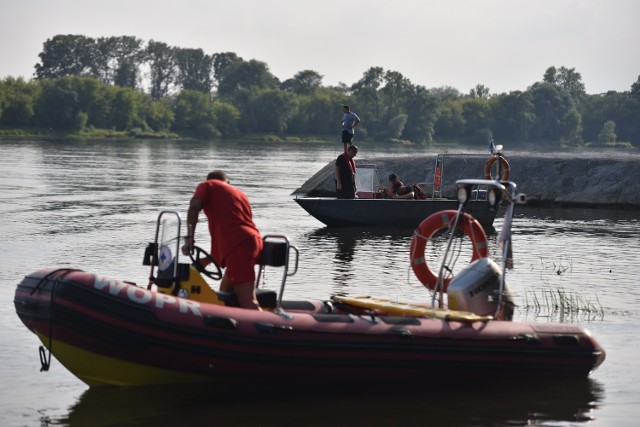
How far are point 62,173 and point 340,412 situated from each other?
3840 centimetres

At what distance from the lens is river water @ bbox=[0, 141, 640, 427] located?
11.2 meters

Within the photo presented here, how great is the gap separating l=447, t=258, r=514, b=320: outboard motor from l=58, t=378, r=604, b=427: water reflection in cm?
83

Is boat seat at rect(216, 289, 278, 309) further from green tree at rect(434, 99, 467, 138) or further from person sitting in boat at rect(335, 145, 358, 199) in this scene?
green tree at rect(434, 99, 467, 138)

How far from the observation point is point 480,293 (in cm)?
1275

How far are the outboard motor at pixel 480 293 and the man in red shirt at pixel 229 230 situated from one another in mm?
2393

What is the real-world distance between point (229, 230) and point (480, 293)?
116 inches

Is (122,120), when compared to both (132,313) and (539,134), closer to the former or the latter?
(539,134)

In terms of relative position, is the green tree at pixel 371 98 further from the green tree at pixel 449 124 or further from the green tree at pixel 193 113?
the green tree at pixel 193 113

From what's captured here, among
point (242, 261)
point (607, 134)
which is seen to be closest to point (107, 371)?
point (242, 261)

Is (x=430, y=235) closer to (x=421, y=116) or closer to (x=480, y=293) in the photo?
(x=480, y=293)

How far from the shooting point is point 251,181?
46.2 m

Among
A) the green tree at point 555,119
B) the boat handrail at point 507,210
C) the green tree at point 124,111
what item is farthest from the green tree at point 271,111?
the boat handrail at point 507,210

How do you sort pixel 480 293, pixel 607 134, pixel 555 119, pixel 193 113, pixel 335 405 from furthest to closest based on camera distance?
pixel 555 119, pixel 607 134, pixel 193 113, pixel 480 293, pixel 335 405

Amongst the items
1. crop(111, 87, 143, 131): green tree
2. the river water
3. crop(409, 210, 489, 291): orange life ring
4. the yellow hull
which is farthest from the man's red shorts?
crop(111, 87, 143, 131): green tree
